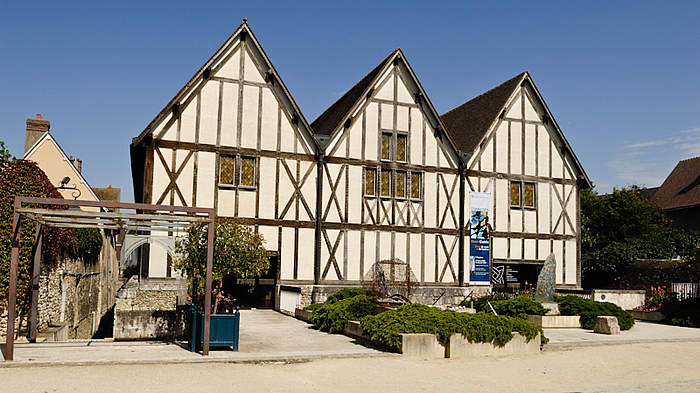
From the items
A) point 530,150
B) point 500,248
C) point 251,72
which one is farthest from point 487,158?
point 251,72

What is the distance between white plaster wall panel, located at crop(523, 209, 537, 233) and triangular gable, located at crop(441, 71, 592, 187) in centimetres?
295

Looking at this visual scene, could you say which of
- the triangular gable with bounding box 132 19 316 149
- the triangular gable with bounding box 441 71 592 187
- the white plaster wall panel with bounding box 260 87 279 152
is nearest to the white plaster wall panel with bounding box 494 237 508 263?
the triangular gable with bounding box 441 71 592 187

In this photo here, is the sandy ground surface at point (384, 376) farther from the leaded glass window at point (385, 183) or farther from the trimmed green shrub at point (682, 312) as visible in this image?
the leaded glass window at point (385, 183)

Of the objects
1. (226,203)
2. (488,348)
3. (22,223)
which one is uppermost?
(226,203)

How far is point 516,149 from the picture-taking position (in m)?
23.7

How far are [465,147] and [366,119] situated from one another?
15.5 ft

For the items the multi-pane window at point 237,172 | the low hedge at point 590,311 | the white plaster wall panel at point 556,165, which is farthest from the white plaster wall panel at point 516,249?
the multi-pane window at point 237,172

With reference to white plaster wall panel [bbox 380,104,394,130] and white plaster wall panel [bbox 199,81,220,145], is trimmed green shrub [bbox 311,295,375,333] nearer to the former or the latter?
white plaster wall panel [bbox 199,81,220,145]

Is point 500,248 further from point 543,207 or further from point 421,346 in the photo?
point 421,346

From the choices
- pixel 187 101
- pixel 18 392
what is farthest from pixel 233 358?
pixel 187 101

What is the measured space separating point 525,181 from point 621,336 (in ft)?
31.6

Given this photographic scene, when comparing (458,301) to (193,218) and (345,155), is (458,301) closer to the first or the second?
(345,155)

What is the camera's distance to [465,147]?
23.9 metres

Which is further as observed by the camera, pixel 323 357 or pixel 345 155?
pixel 345 155
